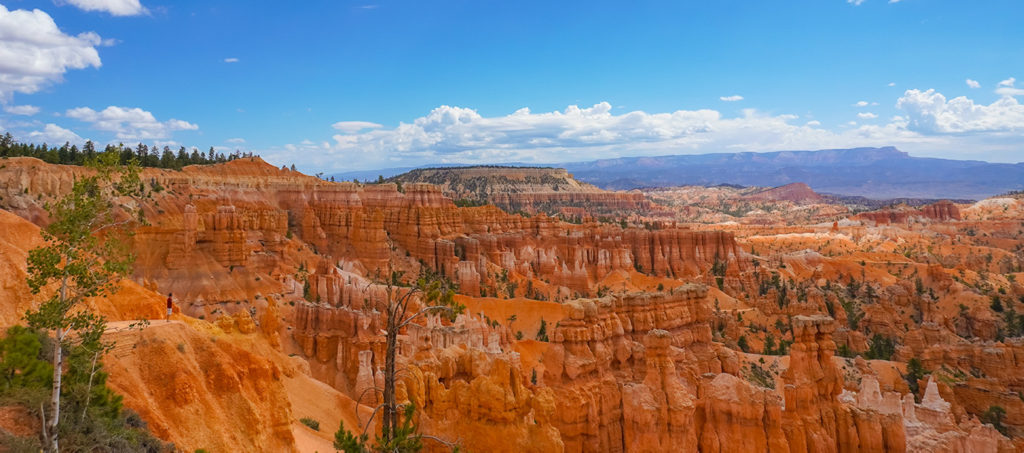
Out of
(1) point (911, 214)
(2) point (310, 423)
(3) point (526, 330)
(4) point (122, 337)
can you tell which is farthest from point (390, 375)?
(1) point (911, 214)

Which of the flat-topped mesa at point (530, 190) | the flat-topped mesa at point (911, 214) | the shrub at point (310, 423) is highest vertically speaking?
the flat-topped mesa at point (530, 190)

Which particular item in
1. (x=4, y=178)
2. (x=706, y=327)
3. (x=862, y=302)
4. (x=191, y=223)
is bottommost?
(x=862, y=302)

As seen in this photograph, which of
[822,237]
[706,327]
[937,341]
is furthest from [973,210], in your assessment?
[706,327]

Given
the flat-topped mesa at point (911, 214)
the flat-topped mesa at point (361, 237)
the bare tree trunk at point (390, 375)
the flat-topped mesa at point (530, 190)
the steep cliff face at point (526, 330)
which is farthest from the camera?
the flat-topped mesa at point (530, 190)

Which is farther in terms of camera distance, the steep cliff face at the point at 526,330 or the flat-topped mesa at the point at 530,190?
the flat-topped mesa at the point at 530,190

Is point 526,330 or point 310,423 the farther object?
point 526,330

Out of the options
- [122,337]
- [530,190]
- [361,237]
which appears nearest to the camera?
[122,337]

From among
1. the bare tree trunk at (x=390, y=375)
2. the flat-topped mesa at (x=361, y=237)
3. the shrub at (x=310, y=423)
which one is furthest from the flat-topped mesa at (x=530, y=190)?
the bare tree trunk at (x=390, y=375)

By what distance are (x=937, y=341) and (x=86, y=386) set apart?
143ft

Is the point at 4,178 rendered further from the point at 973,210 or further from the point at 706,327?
the point at 973,210

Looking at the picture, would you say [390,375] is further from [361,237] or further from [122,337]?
[361,237]

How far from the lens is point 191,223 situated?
3444 centimetres

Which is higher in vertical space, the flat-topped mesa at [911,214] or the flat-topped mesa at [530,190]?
the flat-topped mesa at [530,190]

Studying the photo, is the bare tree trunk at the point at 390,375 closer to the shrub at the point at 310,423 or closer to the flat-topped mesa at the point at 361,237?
the shrub at the point at 310,423
